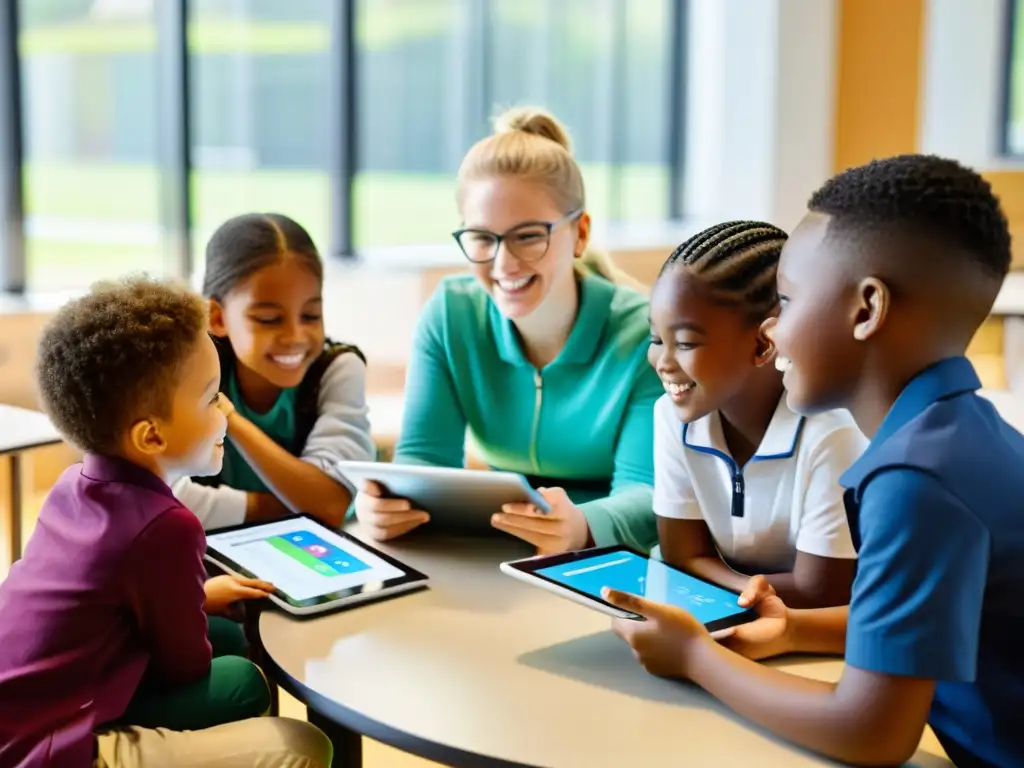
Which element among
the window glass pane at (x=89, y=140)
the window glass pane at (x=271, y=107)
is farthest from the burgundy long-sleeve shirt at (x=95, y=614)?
the window glass pane at (x=271, y=107)

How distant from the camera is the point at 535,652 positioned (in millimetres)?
1310

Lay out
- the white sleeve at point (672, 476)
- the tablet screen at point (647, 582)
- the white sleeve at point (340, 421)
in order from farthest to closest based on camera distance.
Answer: the white sleeve at point (340, 421) < the white sleeve at point (672, 476) < the tablet screen at point (647, 582)

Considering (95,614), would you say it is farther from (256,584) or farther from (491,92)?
(491,92)

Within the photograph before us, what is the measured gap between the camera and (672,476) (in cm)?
155

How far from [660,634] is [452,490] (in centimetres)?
47

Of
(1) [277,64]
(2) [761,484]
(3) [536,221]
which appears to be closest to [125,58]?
(1) [277,64]

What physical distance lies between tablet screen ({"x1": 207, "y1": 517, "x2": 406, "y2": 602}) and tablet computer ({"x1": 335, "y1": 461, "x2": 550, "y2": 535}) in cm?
10

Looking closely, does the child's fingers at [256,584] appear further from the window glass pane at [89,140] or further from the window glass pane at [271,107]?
the window glass pane at [271,107]

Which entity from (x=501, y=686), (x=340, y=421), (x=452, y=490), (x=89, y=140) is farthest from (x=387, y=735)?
(x=89, y=140)

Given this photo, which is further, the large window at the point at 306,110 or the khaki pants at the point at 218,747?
the large window at the point at 306,110

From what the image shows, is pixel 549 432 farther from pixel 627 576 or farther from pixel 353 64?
pixel 353 64

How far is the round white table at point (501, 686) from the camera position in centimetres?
108

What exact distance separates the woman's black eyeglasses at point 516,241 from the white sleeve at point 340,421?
299 mm

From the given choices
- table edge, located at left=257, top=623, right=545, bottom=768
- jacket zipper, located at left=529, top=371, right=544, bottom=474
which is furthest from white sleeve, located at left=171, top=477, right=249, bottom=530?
table edge, located at left=257, top=623, right=545, bottom=768
